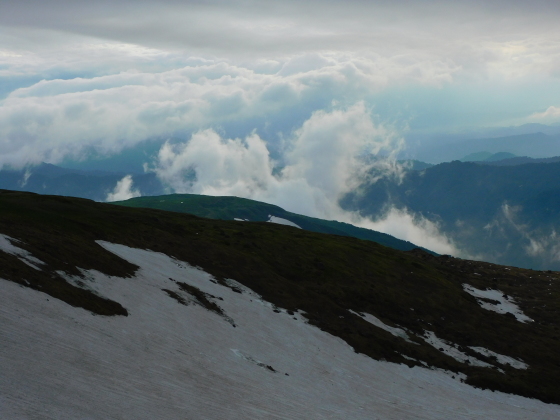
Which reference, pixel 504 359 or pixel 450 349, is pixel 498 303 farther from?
pixel 450 349

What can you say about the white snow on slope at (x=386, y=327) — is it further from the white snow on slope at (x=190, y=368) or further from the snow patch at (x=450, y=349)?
the white snow on slope at (x=190, y=368)

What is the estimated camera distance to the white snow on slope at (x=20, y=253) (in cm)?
4312

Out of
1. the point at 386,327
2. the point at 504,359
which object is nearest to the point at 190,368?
the point at 386,327

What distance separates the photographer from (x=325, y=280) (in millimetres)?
84188

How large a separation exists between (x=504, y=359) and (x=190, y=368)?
48.1 m

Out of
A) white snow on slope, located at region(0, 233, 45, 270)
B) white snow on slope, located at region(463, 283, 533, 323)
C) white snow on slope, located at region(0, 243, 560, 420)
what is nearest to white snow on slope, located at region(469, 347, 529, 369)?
white snow on slope, located at region(0, 243, 560, 420)

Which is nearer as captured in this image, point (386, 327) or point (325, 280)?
point (386, 327)

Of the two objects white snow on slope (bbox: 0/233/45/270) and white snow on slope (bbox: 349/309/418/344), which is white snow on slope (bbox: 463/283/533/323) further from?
white snow on slope (bbox: 0/233/45/270)

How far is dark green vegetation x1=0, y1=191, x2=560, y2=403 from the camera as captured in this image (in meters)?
53.5

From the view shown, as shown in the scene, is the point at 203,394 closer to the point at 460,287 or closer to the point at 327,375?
the point at 327,375

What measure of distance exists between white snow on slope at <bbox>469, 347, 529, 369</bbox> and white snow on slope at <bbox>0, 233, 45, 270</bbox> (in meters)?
54.3

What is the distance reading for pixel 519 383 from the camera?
58.7m

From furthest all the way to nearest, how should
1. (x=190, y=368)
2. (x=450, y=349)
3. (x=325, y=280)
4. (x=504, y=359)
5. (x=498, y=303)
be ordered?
(x=498, y=303) → (x=325, y=280) → (x=504, y=359) → (x=450, y=349) → (x=190, y=368)

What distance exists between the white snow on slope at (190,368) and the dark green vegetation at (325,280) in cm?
303
